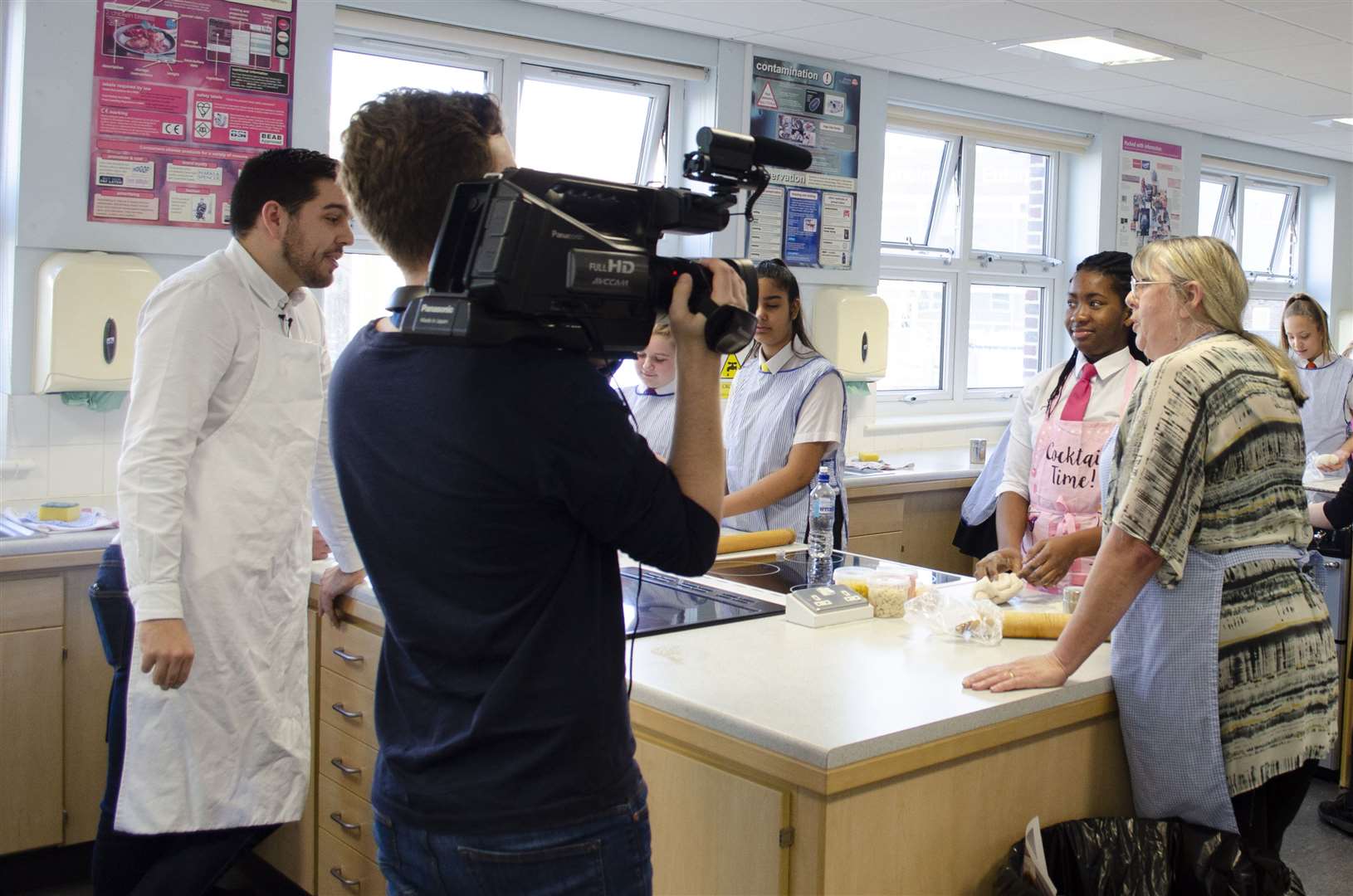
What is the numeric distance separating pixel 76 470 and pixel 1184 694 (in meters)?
3.00

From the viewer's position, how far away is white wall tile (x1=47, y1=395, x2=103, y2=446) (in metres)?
3.55

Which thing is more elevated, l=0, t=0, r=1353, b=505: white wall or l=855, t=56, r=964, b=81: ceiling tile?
l=855, t=56, r=964, b=81: ceiling tile

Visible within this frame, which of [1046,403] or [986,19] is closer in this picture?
[1046,403]

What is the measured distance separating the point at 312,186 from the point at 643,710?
1223mm

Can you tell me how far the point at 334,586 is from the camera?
2650 millimetres

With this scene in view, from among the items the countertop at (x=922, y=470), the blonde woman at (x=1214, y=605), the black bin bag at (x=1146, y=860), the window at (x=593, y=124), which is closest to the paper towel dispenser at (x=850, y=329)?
the countertop at (x=922, y=470)

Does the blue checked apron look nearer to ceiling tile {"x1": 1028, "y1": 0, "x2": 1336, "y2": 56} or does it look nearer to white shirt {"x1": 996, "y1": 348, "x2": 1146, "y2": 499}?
white shirt {"x1": 996, "y1": 348, "x2": 1146, "y2": 499}

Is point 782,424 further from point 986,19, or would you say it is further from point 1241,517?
point 986,19

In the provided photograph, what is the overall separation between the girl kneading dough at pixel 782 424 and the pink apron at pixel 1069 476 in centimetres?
53

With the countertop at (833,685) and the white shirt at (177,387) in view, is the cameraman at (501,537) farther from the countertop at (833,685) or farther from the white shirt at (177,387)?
the white shirt at (177,387)

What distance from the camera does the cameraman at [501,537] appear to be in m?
1.19

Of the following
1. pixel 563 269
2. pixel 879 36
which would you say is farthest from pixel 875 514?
pixel 563 269

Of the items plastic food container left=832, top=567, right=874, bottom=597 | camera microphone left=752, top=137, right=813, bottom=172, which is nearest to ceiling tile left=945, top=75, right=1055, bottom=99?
plastic food container left=832, top=567, right=874, bottom=597

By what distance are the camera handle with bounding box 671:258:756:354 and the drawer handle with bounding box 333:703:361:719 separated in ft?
5.38
